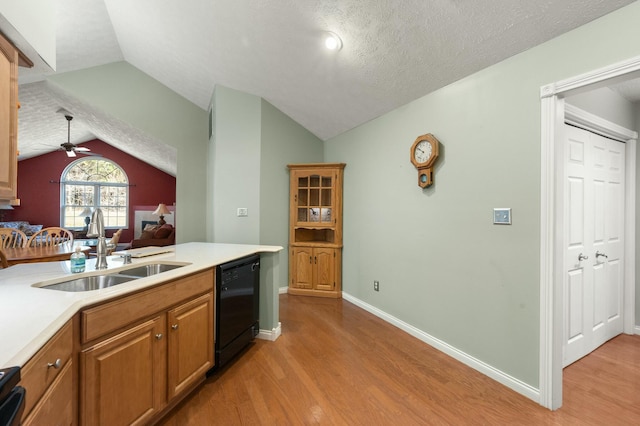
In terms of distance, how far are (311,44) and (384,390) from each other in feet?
9.19

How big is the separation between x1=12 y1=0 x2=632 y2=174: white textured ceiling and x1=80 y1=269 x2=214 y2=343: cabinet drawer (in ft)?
4.91

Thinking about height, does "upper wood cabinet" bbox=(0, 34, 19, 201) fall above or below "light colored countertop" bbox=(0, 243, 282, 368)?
above

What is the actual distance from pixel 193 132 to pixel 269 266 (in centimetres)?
284

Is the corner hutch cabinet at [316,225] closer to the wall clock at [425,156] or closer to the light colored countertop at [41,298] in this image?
the wall clock at [425,156]

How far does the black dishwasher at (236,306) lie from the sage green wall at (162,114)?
223cm

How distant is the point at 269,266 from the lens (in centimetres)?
266

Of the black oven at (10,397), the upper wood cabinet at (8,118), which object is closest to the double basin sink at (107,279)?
the upper wood cabinet at (8,118)

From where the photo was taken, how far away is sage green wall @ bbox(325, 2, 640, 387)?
181 cm

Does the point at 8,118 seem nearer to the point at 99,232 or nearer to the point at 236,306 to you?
the point at 99,232

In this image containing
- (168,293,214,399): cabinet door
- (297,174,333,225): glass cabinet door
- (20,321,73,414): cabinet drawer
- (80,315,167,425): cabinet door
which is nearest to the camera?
(20,321,73,414): cabinet drawer

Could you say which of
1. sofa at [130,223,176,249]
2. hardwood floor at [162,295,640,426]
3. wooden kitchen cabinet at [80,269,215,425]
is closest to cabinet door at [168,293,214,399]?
wooden kitchen cabinet at [80,269,215,425]

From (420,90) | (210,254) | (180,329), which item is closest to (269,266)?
(210,254)

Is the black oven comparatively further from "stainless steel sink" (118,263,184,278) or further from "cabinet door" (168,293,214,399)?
"stainless steel sink" (118,263,184,278)

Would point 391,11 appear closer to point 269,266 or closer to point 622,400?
point 269,266
